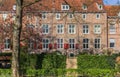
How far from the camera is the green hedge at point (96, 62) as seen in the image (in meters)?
43.4

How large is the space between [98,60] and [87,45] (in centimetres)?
3279

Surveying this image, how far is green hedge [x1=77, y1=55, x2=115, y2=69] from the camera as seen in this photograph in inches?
1709

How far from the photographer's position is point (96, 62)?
43.8 m

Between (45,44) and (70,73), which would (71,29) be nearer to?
(45,44)

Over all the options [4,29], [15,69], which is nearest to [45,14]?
[4,29]

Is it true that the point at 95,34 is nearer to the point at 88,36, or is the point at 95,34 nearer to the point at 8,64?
the point at 88,36

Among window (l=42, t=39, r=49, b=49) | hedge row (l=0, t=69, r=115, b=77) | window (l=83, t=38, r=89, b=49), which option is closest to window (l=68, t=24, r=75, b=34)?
window (l=83, t=38, r=89, b=49)

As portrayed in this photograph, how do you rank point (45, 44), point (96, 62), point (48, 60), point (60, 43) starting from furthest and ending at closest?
point (45, 44), point (60, 43), point (96, 62), point (48, 60)

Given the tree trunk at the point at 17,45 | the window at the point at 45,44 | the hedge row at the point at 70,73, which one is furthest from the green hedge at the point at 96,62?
the window at the point at 45,44

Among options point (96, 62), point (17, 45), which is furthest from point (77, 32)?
point (17, 45)

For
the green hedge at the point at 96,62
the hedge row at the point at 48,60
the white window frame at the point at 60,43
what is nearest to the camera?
the hedge row at the point at 48,60

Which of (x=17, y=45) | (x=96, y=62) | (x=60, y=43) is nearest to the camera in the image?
(x=17, y=45)

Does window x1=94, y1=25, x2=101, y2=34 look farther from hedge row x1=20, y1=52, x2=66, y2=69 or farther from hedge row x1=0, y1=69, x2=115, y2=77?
hedge row x1=0, y1=69, x2=115, y2=77

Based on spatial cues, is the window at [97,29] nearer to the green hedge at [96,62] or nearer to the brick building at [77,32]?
the brick building at [77,32]
